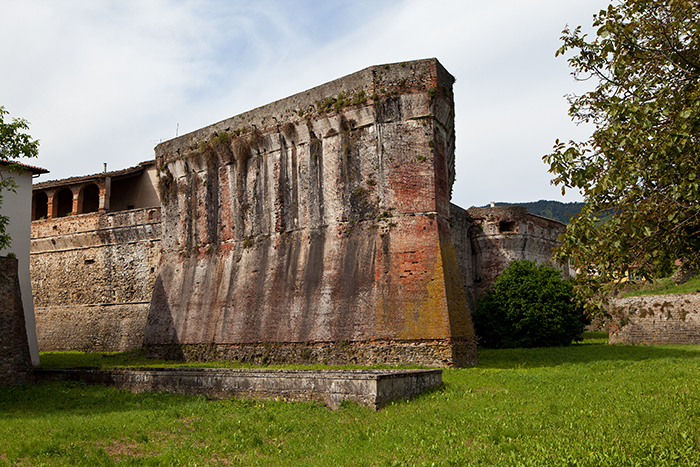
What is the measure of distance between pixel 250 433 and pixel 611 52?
6.30m

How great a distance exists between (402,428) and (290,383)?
121 inches

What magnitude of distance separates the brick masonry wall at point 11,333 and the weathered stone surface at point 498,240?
66.1 ft

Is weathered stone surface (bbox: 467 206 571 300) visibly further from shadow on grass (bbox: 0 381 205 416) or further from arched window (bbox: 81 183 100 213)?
shadow on grass (bbox: 0 381 205 416)

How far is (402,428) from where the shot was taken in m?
7.11

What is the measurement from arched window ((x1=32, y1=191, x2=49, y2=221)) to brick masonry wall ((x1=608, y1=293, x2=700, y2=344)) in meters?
27.0

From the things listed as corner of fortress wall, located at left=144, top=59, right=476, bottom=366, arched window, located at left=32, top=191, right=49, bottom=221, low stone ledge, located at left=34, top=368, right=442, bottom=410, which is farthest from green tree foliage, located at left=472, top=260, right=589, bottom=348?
arched window, located at left=32, top=191, right=49, bottom=221

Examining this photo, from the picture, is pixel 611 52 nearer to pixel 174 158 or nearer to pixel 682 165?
pixel 682 165

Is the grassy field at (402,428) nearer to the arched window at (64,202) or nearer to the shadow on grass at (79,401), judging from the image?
the shadow on grass at (79,401)

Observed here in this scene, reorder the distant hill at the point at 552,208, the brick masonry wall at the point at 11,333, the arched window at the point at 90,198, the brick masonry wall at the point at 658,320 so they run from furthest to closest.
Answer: the distant hill at the point at 552,208 → the arched window at the point at 90,198 → the brick masonry wall at the point at 658,320 → the brick masonry wall at the point at 11,333

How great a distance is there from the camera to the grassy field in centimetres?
577

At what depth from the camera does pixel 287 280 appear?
55.9ft

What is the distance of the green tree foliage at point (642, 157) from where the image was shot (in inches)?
212

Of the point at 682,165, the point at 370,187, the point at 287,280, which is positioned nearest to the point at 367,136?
the point at 370,187

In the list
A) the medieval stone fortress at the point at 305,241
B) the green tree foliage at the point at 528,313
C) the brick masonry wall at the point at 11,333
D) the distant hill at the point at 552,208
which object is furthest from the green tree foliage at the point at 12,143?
the distant hill at the point at 552,208
